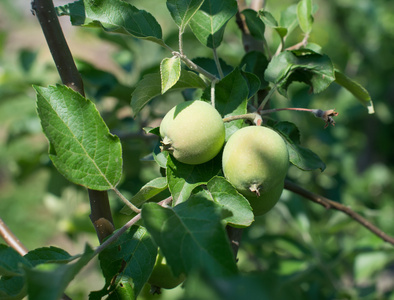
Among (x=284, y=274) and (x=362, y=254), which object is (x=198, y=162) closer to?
(x=284, y=274)

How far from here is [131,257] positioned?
622 mm

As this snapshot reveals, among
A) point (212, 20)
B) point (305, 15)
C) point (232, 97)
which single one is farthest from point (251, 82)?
point (305, 15)

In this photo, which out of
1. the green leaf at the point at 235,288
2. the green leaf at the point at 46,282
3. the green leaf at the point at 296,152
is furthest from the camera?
the green leaf at the point at 296,152

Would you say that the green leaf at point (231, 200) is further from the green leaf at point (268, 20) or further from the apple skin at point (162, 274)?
the green leaf at point (268, 20)

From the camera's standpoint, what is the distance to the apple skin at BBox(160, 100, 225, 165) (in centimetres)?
61

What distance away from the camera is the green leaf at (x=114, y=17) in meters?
0.69

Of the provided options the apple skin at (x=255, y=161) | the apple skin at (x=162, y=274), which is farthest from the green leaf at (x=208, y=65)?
the apple skin at (x=162, y=274)

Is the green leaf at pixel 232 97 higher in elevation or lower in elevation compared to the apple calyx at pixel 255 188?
higher

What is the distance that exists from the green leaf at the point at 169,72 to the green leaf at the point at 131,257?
22cm

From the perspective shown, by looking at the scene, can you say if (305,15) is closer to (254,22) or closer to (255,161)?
(254,22)

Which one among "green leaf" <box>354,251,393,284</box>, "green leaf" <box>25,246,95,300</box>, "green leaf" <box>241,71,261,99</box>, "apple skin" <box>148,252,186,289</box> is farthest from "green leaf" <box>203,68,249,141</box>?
"green leaf" <box>354,251,393,284</box>

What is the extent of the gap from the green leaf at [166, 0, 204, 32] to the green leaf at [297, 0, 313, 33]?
0.98ft

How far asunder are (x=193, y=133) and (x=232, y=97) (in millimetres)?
127

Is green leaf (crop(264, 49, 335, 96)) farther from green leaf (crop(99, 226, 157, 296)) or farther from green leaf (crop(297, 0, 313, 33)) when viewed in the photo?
green leaf (crop(99, 226, 157, 296))
